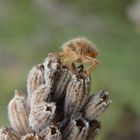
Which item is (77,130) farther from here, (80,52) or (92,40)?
(92,40)

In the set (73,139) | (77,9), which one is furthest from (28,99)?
(77,9)

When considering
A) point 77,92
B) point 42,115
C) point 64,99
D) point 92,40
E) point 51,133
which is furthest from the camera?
point 92,40

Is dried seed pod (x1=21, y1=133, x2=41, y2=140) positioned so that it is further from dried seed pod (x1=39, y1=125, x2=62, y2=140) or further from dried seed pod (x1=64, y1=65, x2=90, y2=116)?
dried seed pod (x1=64, y1=65, x2=90, y2=116)

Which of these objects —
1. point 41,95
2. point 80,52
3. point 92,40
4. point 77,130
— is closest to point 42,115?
point 41,95

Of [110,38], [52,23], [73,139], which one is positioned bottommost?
[73,139]

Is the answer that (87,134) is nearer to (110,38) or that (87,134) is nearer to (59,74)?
(59,74)

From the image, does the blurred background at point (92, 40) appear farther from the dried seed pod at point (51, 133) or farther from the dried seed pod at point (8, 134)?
the dried seed pod at point (51, 133)
